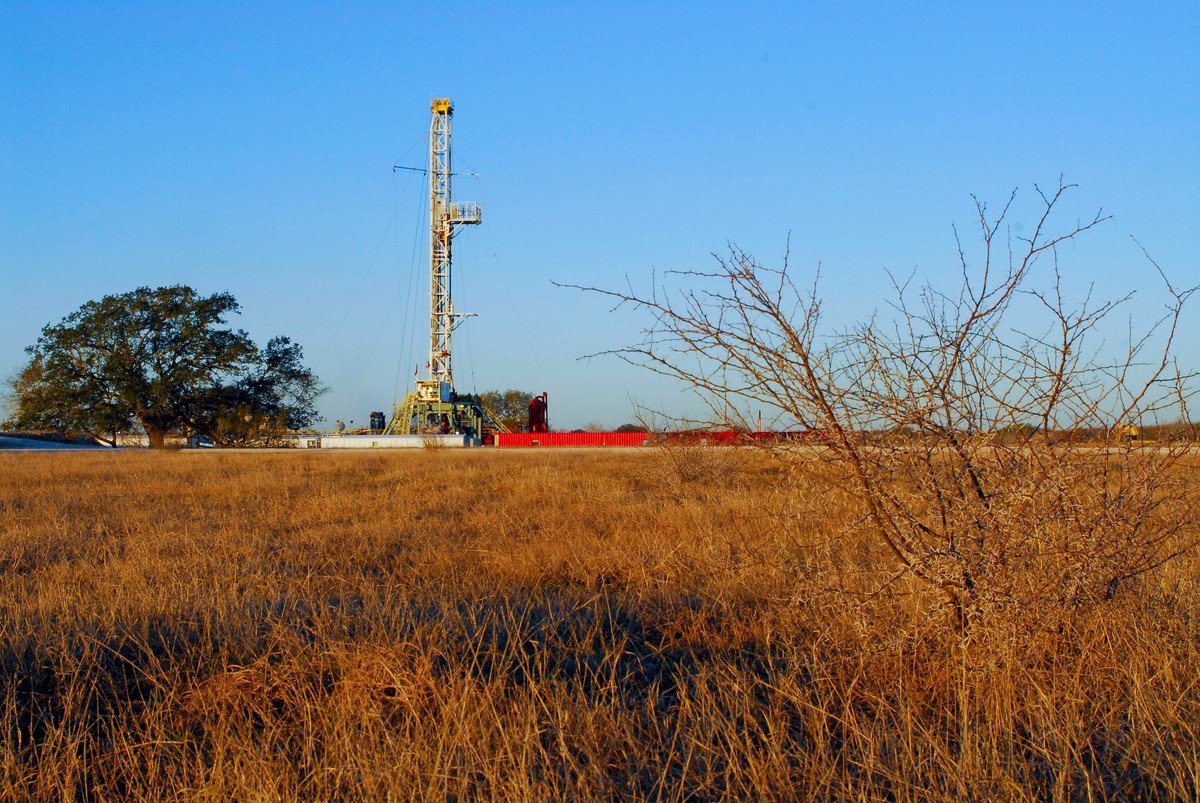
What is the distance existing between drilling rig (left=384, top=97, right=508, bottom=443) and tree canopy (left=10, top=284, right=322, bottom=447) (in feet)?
24.4

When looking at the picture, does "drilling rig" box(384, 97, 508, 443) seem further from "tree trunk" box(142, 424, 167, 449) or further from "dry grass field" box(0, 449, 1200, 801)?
"dry grass field" box(0, 449, 1200, 801)

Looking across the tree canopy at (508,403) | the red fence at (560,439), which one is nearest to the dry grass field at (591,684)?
the red fence at (560,439)

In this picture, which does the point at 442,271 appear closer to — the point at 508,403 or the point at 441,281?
the point at 441,281

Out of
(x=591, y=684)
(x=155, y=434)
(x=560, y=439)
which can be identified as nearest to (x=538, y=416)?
(x=560, y=439)

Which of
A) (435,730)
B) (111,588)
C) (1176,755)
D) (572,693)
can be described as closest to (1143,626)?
(1176,755)

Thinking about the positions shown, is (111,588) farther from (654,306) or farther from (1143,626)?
(1143,626)

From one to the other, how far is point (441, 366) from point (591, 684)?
41489mm

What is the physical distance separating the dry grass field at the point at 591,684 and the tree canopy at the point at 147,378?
141 ft

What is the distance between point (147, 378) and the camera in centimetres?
4662

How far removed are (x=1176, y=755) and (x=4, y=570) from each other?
7268 millimetres

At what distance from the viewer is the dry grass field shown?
295 centimetres

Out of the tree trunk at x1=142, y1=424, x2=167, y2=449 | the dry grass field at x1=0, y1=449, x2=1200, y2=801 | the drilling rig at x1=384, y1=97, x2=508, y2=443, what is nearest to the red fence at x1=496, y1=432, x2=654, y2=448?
the drilling rig at x1=384, y1=97, x2=508, y2=443

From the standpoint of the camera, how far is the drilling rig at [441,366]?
44.6m

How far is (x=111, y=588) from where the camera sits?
5695 millimetres
